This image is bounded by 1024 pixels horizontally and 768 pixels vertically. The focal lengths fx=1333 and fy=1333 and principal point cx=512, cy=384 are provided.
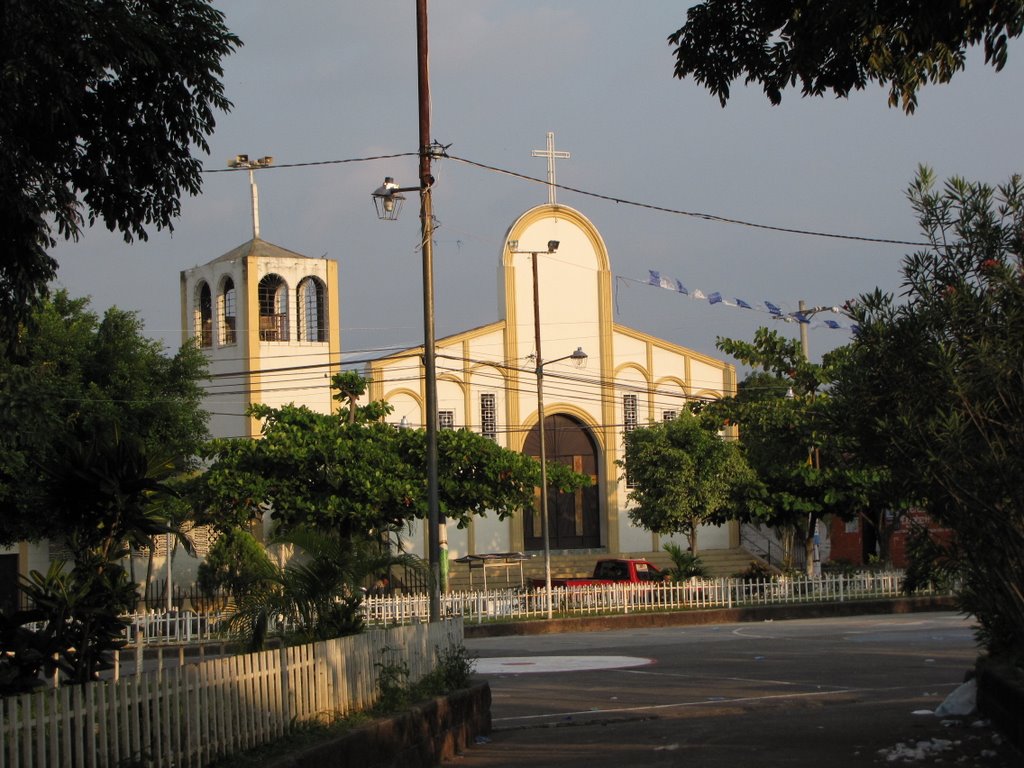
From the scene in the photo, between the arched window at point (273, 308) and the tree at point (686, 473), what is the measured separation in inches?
439

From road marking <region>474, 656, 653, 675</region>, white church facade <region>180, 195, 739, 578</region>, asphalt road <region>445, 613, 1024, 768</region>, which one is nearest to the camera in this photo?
asphalt road <region>445, 613, 1024, 768</region>

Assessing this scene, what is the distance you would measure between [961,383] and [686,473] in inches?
1066

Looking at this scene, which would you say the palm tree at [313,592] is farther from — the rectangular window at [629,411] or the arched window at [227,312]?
the rectangular window at [629,411]

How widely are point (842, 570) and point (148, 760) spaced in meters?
30.2

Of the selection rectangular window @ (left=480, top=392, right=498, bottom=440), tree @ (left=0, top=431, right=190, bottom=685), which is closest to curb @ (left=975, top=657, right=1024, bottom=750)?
tree @ (left=0, top=431, right=190, bottom=685)

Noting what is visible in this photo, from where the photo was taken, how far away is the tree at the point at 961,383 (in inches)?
367

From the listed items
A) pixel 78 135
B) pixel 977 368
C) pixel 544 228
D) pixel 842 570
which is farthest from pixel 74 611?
pixel 544 228

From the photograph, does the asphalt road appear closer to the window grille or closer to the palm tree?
the palm tree

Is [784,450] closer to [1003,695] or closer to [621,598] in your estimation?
[621,598]

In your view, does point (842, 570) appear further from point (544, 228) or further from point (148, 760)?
point (148, 760)

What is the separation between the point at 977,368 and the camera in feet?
30.8

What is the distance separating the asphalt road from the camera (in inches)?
432

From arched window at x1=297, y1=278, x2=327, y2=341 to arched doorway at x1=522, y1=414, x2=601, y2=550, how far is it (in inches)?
337

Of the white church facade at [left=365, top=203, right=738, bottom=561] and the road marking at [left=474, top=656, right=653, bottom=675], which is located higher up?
the white church facade at [left=365, top=203, right=738, bottom=561]
